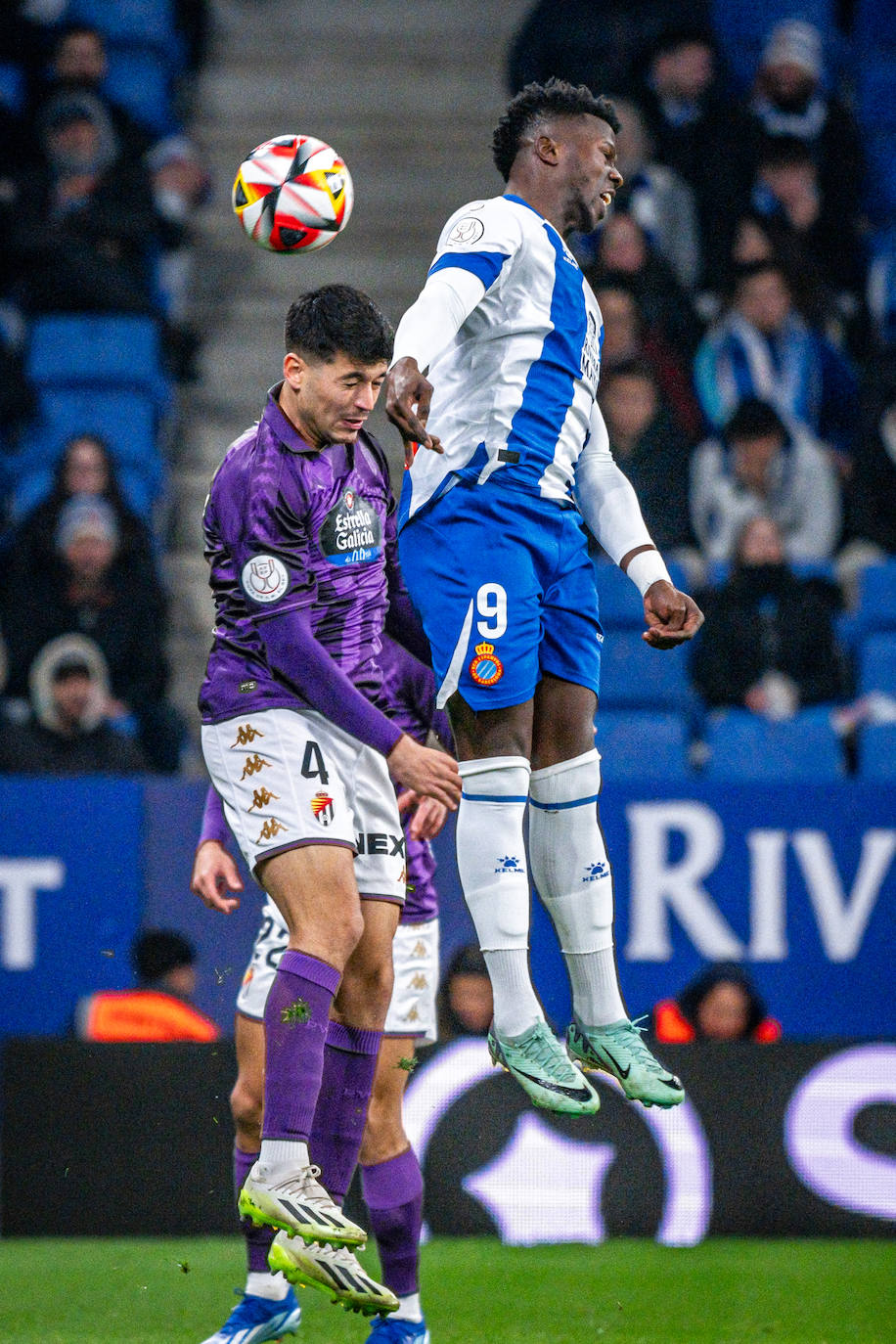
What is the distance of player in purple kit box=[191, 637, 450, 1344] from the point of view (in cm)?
518

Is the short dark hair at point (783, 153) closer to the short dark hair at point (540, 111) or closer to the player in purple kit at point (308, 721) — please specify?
the short dark hair at point (540, 111)

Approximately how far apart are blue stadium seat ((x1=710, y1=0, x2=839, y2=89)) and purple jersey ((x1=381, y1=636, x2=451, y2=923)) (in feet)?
23.6

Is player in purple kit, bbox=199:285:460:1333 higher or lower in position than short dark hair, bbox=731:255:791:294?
lower

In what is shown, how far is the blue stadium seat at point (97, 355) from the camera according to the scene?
1015cm

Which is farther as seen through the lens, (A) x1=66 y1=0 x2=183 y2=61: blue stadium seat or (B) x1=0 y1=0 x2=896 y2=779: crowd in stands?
(A) x1=66 y1=0 x2=183 y2=61: blue stadium seat

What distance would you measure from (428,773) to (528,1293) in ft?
8.99

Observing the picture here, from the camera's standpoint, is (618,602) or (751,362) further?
(751,362)

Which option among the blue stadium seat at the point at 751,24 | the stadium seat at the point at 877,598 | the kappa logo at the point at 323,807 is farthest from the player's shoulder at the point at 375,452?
the blue stadium seat at the point at 751,24

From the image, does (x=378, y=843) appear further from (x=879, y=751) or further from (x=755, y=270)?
(x=755, y=270)

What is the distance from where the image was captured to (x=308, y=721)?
4.45 meters

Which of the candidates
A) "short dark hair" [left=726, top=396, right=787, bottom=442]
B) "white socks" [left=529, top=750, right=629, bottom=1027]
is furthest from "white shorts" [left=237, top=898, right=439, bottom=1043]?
"short dark hair" [left=726, top=396, right=787, bottom=442]

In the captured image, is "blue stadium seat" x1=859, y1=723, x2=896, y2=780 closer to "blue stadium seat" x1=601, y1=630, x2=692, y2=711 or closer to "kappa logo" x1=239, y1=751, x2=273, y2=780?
"blue stadium seat" x1=601, y1=630, x2=692, y2=711

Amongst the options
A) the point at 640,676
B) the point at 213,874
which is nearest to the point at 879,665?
the point at 640,676

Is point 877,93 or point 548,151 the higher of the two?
point 877,93
